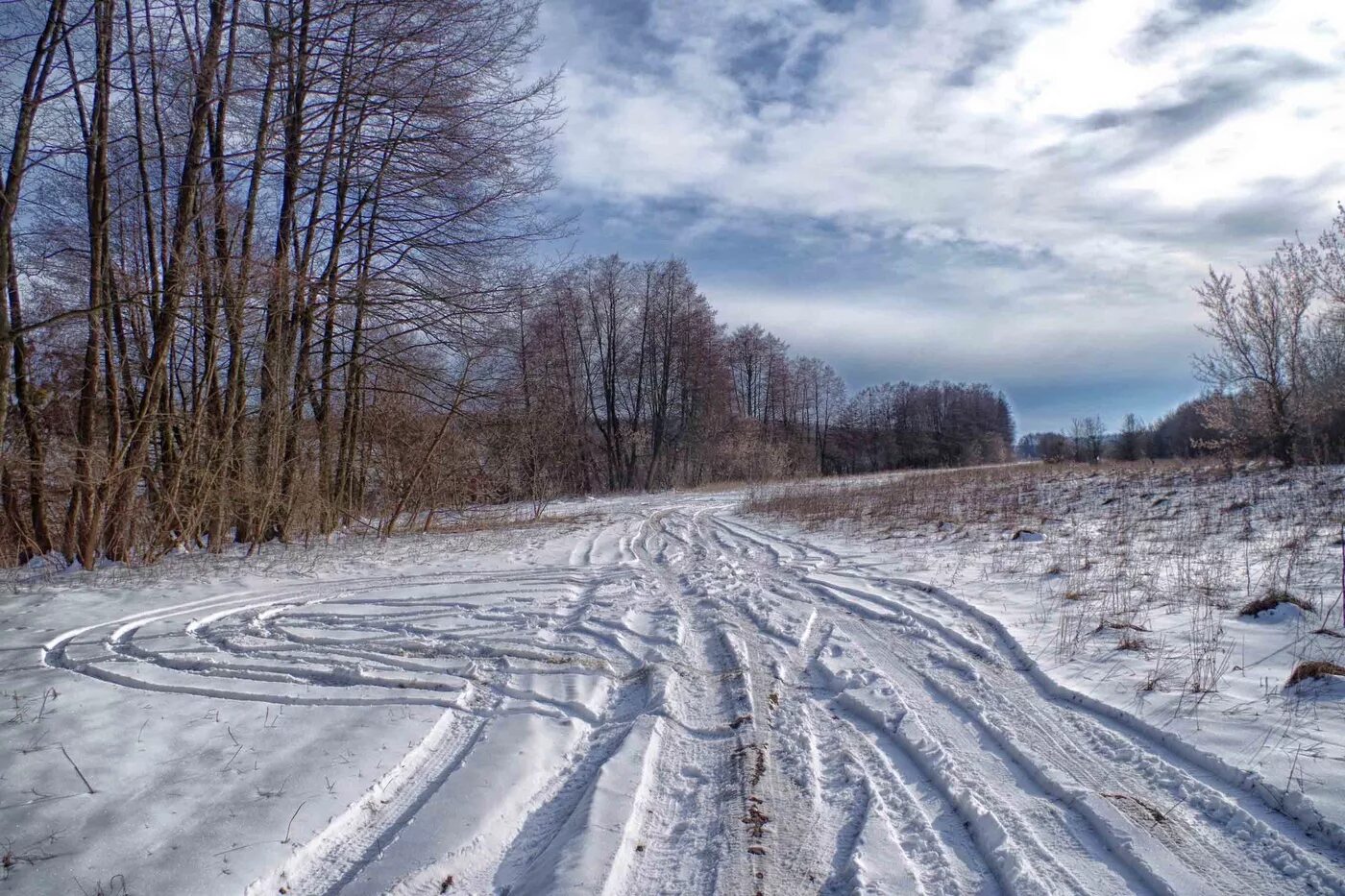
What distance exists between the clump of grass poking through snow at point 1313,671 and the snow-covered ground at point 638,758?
10 centimetres

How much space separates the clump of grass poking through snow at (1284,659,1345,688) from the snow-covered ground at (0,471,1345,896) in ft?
0.34

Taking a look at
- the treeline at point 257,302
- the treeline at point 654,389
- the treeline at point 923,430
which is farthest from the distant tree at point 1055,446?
the treeline at point 257,302

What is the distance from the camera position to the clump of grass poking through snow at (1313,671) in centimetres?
386

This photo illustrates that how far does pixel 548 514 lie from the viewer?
18.8 metres

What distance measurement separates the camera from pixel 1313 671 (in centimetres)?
389

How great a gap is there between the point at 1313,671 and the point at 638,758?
3.68 m

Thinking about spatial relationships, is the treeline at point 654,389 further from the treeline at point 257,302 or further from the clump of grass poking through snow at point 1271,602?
the clump of grass poking through snow at point 1271,602

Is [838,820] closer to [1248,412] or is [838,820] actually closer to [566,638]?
[566,638]

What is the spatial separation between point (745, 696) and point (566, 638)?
181 cm

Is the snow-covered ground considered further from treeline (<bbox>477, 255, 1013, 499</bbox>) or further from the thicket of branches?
treeline (<bbox>477, 255, 1013, 499</bbox>)

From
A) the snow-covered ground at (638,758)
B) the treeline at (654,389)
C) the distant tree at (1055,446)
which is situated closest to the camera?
the snow-covered ground at (638,758)

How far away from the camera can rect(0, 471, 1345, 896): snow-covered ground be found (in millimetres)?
2543

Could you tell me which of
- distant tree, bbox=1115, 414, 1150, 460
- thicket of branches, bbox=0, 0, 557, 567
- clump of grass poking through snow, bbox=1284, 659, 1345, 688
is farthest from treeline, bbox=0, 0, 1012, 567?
distant tree, bbox=1115, 414, 1150, 460

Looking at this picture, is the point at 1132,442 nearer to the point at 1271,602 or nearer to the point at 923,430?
the point at 923,430
